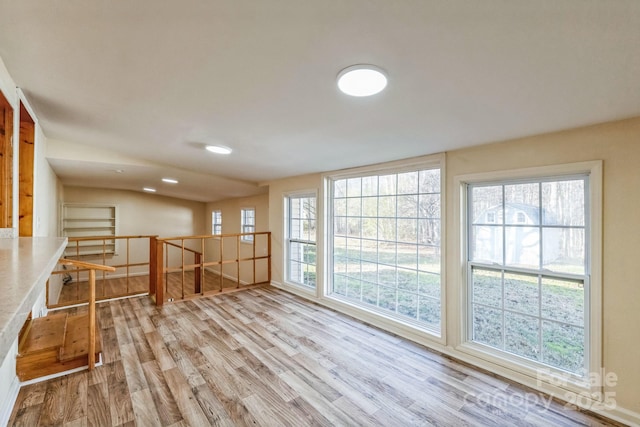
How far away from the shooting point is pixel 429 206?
292 centimetres

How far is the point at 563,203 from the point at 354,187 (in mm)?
2169

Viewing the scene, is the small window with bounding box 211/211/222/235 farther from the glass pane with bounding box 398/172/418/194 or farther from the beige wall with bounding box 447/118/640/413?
the beige wall with bounding box 447/118/640/413

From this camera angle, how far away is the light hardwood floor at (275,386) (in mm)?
1809

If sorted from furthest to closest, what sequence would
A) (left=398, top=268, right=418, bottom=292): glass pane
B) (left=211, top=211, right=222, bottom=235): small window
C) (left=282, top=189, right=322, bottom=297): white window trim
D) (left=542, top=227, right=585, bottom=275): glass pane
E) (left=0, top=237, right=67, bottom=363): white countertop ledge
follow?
(left=211, top=211, right=222, bottom=235): small window
(left=282, top=189, right=322, bottom=297): white window trim
(left=398, top=268, right=418, bottom=292): glass pane
(left=542, top=227, right=585, bottom=275): glass pane
(left=0, top=237, right=67, bottom=363): white countertop ledge

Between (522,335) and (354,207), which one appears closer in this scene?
(522,335)

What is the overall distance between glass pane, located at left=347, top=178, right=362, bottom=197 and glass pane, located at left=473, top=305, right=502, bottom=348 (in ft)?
6.10

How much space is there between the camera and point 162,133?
2.83 metres

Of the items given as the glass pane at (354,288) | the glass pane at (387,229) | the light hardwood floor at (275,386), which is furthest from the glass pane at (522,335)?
the glass pane at (354,288)

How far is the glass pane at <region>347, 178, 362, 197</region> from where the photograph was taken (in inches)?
144

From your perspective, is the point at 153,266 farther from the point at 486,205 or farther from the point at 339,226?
the point at 486,205

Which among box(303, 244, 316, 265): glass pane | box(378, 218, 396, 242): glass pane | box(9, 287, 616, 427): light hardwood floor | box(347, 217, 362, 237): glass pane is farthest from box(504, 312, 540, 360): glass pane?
box(303, 244, 316, 265): glass pane

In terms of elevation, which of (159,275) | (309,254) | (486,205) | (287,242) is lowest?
(159,275)

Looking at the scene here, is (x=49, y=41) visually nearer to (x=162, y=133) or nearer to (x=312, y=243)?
(x=162, y=133)

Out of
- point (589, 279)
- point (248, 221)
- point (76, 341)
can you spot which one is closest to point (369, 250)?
point (589, 279)
